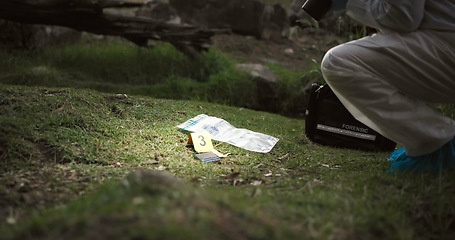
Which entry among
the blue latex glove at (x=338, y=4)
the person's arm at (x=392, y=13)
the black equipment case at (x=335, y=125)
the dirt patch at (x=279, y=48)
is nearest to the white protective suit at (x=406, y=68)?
the person's arm at (x=392, y=13)

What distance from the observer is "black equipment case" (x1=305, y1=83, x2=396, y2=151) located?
12.8 ft

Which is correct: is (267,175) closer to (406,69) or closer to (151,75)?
(406,69)

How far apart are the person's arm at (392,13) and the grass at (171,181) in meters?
0.76

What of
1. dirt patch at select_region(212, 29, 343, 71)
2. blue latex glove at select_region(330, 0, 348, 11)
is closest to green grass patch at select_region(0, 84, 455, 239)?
blue latex glove at select_region(330, 0, 348, 11)

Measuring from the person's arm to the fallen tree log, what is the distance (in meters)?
3.28

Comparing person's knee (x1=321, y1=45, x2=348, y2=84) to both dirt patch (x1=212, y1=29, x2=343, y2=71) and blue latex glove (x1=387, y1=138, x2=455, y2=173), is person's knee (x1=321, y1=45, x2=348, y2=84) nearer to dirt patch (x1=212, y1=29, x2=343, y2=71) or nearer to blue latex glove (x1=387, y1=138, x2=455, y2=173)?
blue latex glove (x1=387, y1=138, x2=455, y2=173)

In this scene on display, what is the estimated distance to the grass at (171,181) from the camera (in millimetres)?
1525

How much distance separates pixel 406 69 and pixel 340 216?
3.50ft

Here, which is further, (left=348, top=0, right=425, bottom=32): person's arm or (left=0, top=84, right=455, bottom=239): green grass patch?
(left=348, top=0, right=425, bottom=32): person's arm

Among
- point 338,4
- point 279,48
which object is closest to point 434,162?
point 338,4

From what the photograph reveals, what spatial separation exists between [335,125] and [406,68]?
1369mm

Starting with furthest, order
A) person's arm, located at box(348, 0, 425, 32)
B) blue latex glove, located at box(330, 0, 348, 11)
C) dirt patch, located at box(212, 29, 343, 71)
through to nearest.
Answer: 1. dirt patch, located at box(212, 29, 343, 71)
2. blue latex glove, located at box(330, 0, 348, 11)
3. person's arm, located at box(348, 0, 425, 32)

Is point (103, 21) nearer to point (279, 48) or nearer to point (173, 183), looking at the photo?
point (279, 48)

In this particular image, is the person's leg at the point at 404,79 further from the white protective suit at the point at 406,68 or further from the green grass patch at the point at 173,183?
the green grass patch at the point at 173,183
